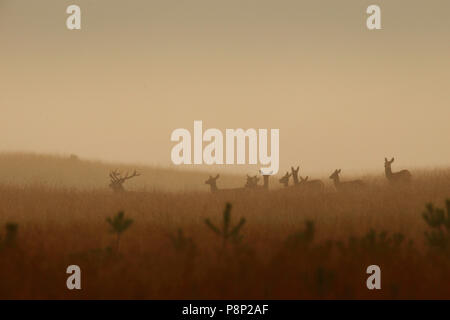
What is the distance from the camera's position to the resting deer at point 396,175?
14.7 meters

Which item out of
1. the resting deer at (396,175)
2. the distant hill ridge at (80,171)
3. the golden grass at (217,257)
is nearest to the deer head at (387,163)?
the resting deer at (396,175)

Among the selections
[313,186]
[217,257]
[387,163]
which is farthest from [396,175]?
[217,257]

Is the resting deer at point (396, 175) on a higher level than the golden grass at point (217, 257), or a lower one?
higher

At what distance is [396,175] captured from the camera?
15188mm

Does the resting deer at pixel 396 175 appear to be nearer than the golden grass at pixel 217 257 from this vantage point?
No

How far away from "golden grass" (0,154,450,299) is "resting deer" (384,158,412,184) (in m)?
4.68

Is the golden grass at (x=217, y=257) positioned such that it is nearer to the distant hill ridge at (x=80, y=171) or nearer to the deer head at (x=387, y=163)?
the deer head at (x=387, y=163)

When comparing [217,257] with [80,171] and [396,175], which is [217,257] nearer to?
[396,175]

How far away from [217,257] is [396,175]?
10.4m

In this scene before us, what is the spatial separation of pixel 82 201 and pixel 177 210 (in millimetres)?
2851

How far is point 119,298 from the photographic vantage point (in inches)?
209

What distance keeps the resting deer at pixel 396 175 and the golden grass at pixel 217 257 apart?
4685 millimetres
